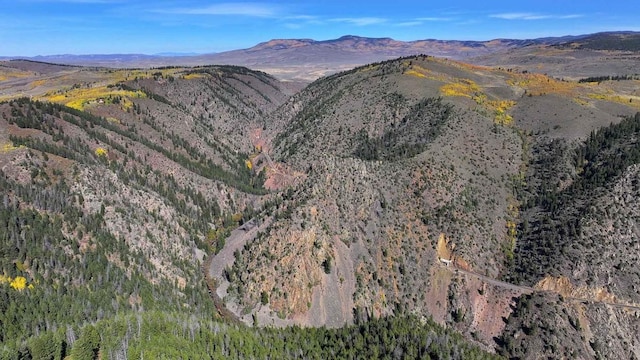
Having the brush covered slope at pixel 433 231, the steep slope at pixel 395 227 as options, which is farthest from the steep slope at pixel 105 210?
the steep slope at pixel 395 227

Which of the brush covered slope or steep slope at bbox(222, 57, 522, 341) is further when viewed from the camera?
steep slope at bbox(222, 57, 522, 341)

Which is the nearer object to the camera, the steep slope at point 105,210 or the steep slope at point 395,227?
the steep slope at point 105,210

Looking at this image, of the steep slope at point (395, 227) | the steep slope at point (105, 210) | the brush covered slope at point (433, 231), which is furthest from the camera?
the steep slope at point (395, 227)

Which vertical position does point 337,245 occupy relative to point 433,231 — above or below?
below

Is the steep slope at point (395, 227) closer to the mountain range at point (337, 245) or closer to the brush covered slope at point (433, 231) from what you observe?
the brush covered slope at point (433, 231)

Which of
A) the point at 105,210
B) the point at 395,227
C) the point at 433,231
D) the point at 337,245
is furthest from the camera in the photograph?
the point at 395,227

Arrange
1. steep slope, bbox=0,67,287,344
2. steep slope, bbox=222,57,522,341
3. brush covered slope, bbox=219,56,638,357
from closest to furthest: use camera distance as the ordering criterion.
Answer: steep slope, bbox=0,67,287,344
brush covered slope, bbox=219,56,638,357
steep slope, bbox=222,57,522,341

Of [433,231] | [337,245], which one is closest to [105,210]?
[337,245]

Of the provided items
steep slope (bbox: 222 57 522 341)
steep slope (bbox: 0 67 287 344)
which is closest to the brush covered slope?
steep slope (bbox: 222 57 522 341)

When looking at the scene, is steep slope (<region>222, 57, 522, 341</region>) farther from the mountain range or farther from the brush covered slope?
the mountain range

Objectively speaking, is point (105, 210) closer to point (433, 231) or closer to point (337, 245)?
point (337, 245)

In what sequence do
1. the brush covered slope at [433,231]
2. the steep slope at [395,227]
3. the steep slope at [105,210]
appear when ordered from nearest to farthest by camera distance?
the steep slope at [105,210] → the brush covered slope at [433,231] → the steep slope at [395,227]

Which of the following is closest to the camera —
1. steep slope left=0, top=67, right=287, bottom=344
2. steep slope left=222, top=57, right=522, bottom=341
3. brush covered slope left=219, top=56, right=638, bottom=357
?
steep slope left=0, top=67, right=287, bottom=344

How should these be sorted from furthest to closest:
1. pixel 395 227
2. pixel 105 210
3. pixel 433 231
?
pixel 395 227 → pixel 433 231 → pixel 105 210
